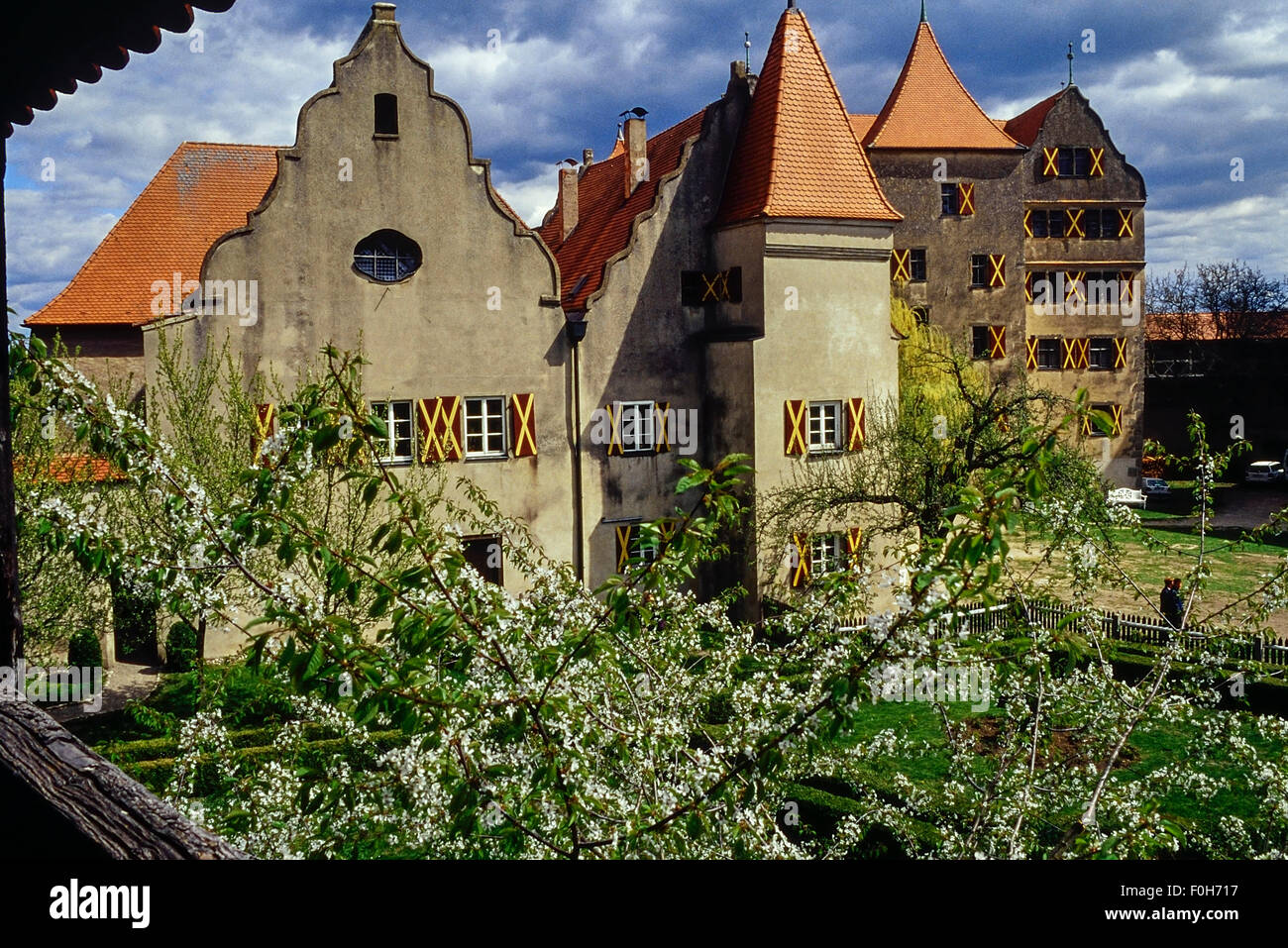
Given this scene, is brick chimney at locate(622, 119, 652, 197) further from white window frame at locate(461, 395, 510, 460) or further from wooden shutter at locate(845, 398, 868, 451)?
wooden shutter at locate(845, 398, 868, 451)

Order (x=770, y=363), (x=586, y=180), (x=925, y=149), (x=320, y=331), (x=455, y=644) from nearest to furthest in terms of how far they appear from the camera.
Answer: (x=455, y=644), (x=320, y=331), (x=770, y=363), (x=586, y=180), (x=925, y=149)

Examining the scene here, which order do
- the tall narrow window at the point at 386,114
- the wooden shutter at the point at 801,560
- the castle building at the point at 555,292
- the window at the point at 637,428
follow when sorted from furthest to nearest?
the window at the point at 637,428
the wooden shutter at the point at 801,560
the tall narrow window at the point at 386,114
the castle building at the point at 555,292

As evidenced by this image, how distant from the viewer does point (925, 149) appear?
36.4 meters

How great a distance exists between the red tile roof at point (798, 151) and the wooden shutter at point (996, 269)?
1535 centimetres

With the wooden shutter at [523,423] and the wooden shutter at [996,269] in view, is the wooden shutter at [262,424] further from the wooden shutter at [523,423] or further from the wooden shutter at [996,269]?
the wooden shutter at [996,269]

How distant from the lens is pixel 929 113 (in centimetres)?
3697

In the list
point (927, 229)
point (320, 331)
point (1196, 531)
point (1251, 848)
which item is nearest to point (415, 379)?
point (320, 331)

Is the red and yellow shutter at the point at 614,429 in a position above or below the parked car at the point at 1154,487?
above

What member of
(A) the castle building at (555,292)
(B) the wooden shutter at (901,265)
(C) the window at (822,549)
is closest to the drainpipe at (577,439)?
(A) the castle building at (555,292)

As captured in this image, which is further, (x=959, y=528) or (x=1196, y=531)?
(x=1196, y=531)

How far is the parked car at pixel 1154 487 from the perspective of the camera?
136ft

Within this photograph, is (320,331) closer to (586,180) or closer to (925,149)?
(586,180)
